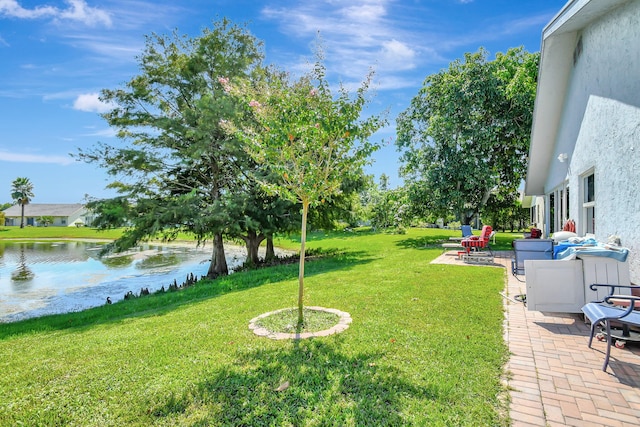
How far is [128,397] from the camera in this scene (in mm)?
3381

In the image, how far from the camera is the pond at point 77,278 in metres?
12.2

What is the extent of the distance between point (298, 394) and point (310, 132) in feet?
11.3

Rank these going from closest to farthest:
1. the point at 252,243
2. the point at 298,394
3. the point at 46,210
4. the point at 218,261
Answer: the point at 298,394 < the point at 218,261 < the point at 252,243 < the point at 46,210

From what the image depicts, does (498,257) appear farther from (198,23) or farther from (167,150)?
(198,23)

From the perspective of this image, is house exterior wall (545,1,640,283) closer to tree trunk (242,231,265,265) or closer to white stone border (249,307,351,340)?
white stone border (249,307,351,340)

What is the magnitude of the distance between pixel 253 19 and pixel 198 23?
2.54 m

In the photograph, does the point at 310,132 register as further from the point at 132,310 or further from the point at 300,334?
the point at 132,310

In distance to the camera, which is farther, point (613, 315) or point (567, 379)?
point (613, 315)

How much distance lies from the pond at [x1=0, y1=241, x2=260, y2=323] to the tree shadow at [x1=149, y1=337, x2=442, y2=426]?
34.8 ft

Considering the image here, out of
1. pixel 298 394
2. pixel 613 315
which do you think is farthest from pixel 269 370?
pixel 613 315

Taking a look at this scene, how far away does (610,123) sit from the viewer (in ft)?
19.5

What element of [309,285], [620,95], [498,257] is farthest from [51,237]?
[620,95]

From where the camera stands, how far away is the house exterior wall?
16.7 feet

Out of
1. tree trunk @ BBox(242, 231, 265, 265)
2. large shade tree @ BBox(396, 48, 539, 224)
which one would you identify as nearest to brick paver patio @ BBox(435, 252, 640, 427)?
tree trunk @ BBox(242, 231, 265, 265)
